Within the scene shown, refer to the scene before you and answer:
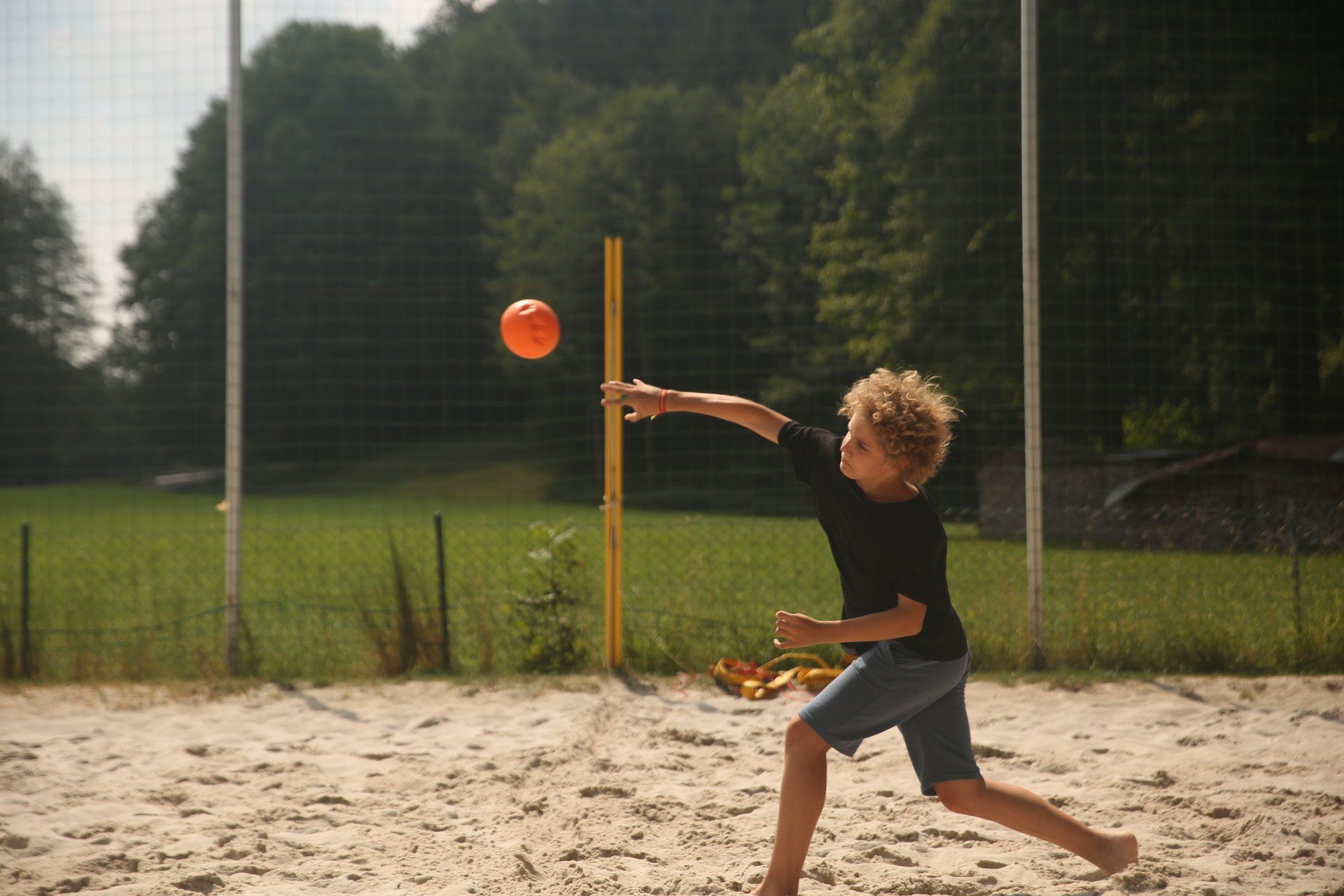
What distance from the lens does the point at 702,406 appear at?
3.19 metres

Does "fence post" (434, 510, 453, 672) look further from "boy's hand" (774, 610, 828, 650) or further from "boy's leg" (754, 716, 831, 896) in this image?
"boy's hand" (774, 610, 828, 650)

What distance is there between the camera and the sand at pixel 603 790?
3.26 meters

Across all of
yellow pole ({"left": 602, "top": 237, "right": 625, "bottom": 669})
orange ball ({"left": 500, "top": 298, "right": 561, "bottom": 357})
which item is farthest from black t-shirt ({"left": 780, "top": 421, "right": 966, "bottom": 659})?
yellow pole ({"left": 602, "top": 237, "right": 625, "bottom": 669})

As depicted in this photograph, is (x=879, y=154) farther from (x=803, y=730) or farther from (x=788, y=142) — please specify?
(x=803, y=730)

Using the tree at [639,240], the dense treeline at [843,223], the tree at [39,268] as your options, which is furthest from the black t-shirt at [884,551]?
the tree at [39,268]

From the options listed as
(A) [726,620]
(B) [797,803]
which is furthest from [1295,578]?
(B) [797,803]

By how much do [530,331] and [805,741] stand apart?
218 centimetres

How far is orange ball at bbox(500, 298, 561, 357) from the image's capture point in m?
4.34

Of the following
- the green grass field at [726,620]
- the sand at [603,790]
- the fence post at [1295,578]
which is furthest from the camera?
the green grass field at [726,620]

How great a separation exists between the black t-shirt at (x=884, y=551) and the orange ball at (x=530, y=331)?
5.50 ft

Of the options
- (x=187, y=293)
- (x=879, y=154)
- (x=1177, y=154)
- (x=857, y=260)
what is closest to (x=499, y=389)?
(x=857, y=260)

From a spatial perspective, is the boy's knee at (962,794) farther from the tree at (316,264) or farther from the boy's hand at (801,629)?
the tree at (316,264)

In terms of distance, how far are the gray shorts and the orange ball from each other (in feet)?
6.63

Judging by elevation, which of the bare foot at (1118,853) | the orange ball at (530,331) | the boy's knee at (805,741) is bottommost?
the bare foot at (1118,853)
